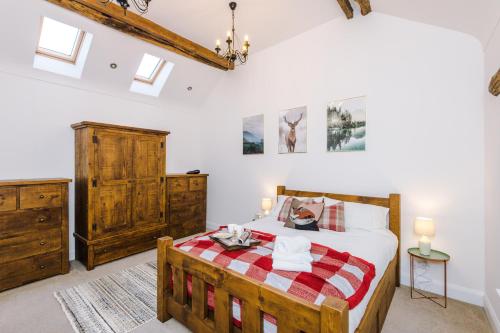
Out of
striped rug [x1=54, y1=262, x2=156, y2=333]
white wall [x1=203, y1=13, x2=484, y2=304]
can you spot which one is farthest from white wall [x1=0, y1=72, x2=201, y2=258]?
white wall [x1=203, y1=13, x2=484, y2=304]

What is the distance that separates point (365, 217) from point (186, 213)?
3.01 meters

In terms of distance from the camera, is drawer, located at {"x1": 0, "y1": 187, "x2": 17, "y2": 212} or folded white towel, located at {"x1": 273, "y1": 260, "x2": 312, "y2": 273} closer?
folded white towel, located at {"x1": 273, "y1": 260, "x2": 312, "y2": 273}

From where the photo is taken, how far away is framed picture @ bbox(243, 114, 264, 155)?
4.10m

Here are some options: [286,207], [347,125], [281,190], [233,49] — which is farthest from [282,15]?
[286,207]

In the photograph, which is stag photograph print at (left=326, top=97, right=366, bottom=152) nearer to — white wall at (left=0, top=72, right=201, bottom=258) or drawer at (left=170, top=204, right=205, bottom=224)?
drawer at (left=170, top=204, right=205, bottom=224)

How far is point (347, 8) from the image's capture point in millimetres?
2902

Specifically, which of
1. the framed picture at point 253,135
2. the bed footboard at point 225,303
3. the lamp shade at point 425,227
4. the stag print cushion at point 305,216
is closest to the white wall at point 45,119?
the framed picture at point 253,135

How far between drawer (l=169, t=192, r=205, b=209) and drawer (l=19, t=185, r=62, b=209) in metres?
1.59

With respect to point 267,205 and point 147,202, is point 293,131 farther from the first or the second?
point 147,202

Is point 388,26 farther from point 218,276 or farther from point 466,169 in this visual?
point 218,276

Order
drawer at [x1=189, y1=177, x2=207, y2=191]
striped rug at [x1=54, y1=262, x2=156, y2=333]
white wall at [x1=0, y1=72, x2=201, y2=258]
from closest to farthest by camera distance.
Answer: striped rug at [x1=54, y1=262, x2=156, y2=333] → white wall at [x1=0, y1=72, x2=201, y2=258] → drawer at [x1=189, y1=177, x2=207, y2=191]

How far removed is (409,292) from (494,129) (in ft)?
5.95

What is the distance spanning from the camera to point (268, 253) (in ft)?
6.31

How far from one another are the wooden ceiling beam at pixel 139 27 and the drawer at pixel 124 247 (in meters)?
2.76
